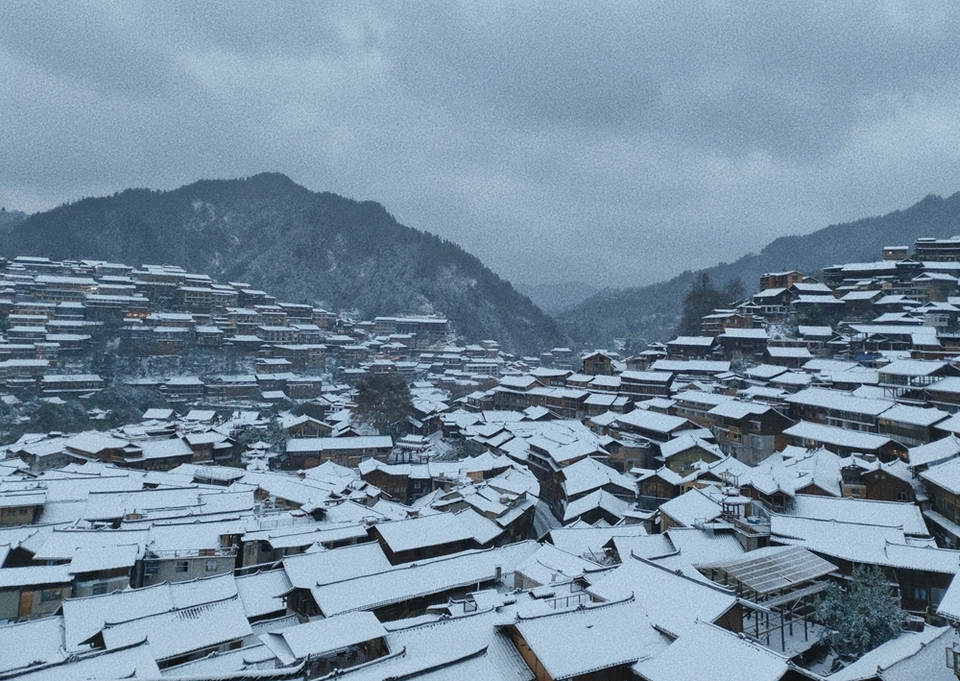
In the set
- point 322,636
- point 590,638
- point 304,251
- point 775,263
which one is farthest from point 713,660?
point 775,263

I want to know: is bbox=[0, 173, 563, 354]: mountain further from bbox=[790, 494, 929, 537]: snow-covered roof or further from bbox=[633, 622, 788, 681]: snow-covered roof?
bbox=[633, 622, 788, 681]: snow-covered roof

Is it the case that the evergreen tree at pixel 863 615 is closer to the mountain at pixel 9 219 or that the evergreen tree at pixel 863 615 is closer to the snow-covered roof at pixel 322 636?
the snow-covered roof at pixel 322 636

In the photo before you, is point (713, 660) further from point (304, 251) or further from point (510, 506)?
point (304, 251)

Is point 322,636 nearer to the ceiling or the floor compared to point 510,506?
nearer to the ceiling

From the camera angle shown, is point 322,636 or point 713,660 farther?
point 322,636

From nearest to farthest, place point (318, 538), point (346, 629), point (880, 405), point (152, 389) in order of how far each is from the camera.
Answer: point (346, 629) < point (318, 538) < point (880, 405) < point (152, 389)

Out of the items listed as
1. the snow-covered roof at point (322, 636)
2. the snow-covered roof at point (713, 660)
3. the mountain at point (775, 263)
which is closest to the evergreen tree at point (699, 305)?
the mountain at point (775, 263)

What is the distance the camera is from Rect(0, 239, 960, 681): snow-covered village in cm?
1382

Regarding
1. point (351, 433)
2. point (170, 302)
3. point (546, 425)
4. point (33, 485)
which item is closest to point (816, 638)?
point (546, 425)

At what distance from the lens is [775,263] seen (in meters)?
184

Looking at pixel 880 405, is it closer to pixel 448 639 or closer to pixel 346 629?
pixel 448 639

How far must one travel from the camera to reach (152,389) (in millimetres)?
62875

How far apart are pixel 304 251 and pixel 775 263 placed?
160 m

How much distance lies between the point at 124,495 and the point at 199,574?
389 inches
